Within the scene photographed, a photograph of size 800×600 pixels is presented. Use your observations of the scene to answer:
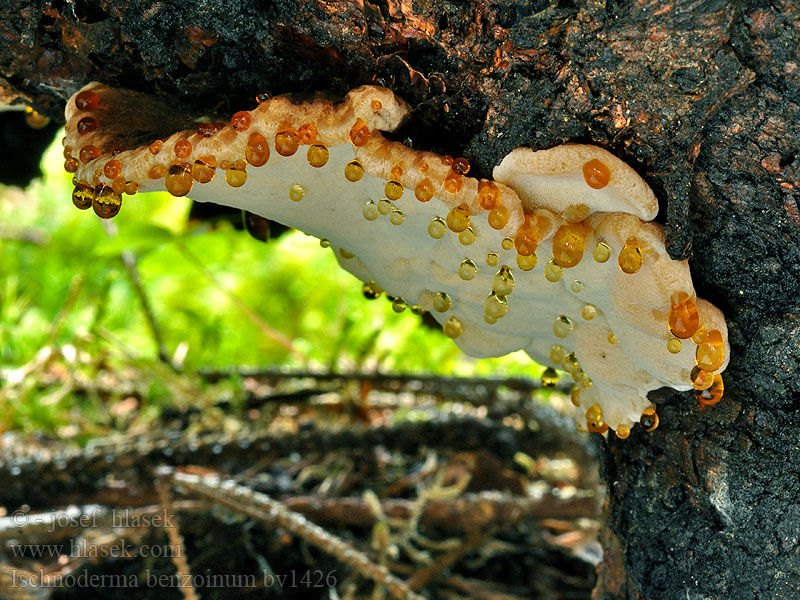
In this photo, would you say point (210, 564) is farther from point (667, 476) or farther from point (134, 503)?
point (667, 476)

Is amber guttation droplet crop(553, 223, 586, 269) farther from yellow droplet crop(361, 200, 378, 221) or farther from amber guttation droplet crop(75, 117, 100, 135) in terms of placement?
amber guttation droplet crop(75, 117, 100, 135)

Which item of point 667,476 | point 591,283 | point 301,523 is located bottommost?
point 301,523

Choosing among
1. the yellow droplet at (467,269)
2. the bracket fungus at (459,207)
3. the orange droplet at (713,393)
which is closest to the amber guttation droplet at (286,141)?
A: the bracket fungus at (459,207)

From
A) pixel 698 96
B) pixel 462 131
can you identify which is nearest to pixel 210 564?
pixel 462 131

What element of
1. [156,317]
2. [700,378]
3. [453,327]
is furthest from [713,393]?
[156,317]

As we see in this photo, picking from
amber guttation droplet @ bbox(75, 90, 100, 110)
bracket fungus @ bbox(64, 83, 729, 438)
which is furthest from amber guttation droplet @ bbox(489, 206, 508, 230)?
amber guttation droplet @ bbox(75, 90, 100, 110)

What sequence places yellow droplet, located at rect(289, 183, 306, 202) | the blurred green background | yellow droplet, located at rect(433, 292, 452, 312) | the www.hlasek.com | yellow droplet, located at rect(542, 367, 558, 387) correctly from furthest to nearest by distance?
the blurred green background < the www.hlasek.com < yellow droplet, located at rect(542, 367, 558, 387) < yellow droplet, located at rect(433, 292, 452, 312) < yellow droplet, located at rect(289, 183, 306, 202)

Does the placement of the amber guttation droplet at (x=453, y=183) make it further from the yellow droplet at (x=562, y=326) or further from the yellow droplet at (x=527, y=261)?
the yellow droplet at (x=562, y=326)
